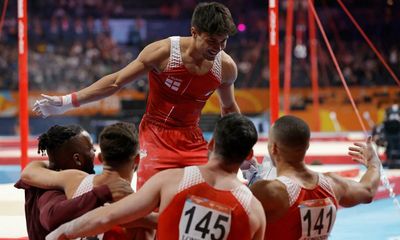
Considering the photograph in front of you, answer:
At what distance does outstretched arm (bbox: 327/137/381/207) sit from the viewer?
3.89 metres

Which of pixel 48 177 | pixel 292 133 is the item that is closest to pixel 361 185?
pixel 292 133

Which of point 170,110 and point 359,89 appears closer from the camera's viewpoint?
point 170,110

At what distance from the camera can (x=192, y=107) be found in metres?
4.98

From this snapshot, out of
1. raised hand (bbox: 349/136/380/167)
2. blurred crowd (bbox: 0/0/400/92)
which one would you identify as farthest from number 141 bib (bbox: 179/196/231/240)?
blurred crowd (bbox: 0/0/400/92)

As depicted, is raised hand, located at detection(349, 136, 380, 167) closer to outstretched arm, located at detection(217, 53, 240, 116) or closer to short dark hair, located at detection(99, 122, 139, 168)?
outstretched arm, located at detection(217, 53, 240, 116)

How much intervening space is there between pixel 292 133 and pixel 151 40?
2066 cm

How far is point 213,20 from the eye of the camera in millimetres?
4539

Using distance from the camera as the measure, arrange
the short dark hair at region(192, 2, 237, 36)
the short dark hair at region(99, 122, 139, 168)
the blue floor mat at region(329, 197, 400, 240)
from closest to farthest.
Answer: the short dark hair at region(99, 122, 139, 168), the short dark hair at region(192, 2, 237, 36), the blue floor mat at region(329, 197, 400, 240)

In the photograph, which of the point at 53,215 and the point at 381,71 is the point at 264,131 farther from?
the point at 53,215

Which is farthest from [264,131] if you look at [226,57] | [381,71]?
[226,57]

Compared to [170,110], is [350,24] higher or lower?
lower

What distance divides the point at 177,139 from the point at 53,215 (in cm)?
149

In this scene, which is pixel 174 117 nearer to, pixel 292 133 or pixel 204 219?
pixel 292 133

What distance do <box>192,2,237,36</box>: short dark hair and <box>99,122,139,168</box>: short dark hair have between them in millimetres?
1206
